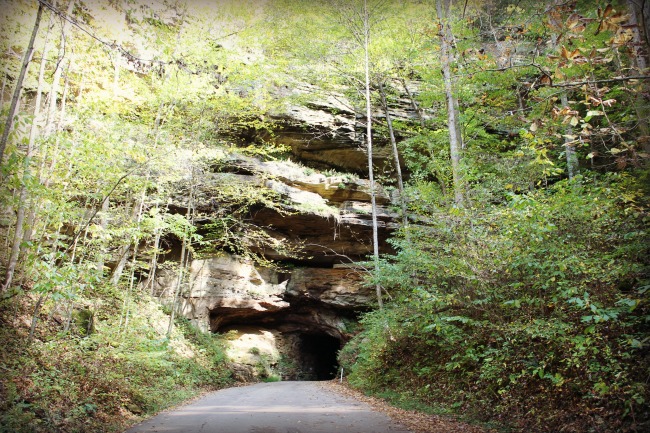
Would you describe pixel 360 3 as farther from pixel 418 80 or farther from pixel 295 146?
pixel 295 146

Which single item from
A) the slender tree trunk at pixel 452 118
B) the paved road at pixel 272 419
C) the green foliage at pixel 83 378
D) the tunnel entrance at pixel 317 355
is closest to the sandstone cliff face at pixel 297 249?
the tunnel entrance at pixel 317 355

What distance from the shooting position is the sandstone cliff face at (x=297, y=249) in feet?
53.2

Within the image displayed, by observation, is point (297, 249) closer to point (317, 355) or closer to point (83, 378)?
point (317, 355)

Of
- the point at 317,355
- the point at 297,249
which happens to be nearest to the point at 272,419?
the point at 297,249

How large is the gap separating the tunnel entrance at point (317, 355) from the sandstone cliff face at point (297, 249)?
1346 millimetres

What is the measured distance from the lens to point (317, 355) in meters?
24.2

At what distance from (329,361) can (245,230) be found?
13330 mm

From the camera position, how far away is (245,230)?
1683 cm

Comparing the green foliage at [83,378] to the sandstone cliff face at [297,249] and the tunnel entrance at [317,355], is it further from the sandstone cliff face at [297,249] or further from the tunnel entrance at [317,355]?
the tunnel entrance at [317,355]

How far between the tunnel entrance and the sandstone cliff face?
1346 mm

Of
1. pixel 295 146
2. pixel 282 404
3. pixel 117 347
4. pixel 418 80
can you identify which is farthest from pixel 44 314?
pixel 418 80

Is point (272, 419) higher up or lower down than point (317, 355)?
higher up

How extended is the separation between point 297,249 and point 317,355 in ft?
31.0

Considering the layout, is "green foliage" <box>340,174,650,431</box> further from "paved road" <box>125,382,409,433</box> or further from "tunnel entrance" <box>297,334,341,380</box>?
"tunnel entrance" <box>297,334,341,380</box>
